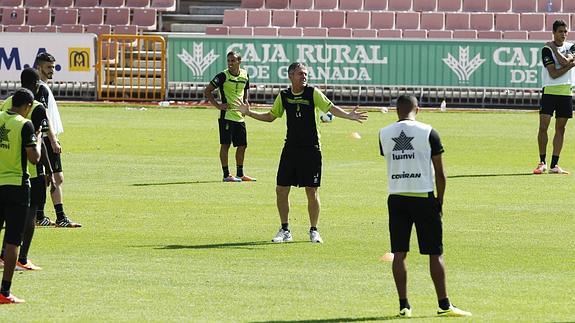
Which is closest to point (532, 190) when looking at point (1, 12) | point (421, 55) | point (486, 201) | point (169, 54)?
point (486, 201)

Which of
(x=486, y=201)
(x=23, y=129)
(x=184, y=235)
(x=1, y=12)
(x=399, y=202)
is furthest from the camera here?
(x=1, y=12)

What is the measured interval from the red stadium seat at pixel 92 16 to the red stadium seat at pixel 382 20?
936 cm

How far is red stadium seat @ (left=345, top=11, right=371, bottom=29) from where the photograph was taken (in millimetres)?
41906

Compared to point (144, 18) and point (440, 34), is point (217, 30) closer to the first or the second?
point (144, 18)

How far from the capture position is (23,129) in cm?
1141

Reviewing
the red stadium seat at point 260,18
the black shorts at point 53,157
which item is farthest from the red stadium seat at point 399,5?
the black shorts at point 53,157

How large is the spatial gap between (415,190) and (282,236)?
4835 mm

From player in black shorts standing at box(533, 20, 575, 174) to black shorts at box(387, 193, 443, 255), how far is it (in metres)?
12.1

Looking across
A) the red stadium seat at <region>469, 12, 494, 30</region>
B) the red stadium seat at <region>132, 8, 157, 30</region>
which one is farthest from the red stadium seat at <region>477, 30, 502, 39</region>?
the red stadium seat at <region>132, 8, 157, 30</region>

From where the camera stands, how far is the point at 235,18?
42531mm

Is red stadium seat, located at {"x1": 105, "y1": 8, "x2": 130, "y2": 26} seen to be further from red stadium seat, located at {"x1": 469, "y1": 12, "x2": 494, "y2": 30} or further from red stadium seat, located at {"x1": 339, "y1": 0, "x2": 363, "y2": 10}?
red stadium seat, located at {"x1": 469, "y1": 12, "x2": 494, "y2": 30}

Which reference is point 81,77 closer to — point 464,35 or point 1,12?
point 1,12

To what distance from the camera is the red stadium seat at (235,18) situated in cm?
4244

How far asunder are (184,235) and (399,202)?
551cm
